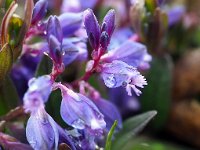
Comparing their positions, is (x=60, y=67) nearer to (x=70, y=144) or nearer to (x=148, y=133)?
(x=70, y=144)

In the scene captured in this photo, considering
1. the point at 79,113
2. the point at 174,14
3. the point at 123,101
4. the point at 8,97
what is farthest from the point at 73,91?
the point at 174,14

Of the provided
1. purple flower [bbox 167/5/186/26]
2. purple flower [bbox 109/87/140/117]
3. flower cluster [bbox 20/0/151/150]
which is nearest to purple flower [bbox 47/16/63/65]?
flower cluster [bbox 20/0/151/150]

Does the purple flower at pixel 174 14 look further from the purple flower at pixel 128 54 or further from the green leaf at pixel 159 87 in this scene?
the purple flower at pixel 128 54

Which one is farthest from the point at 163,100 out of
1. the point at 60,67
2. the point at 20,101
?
the point at 60,67

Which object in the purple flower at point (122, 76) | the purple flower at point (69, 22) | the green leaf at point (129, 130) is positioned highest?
the purple flower at point (69, 22)

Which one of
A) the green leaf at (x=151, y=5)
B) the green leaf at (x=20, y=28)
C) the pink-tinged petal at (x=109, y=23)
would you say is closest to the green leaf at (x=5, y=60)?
the green leaf at (x=20, y=28)

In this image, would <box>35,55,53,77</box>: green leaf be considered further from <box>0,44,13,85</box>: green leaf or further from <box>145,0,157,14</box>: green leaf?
<box>145,0,157,14</box>: green leaf
